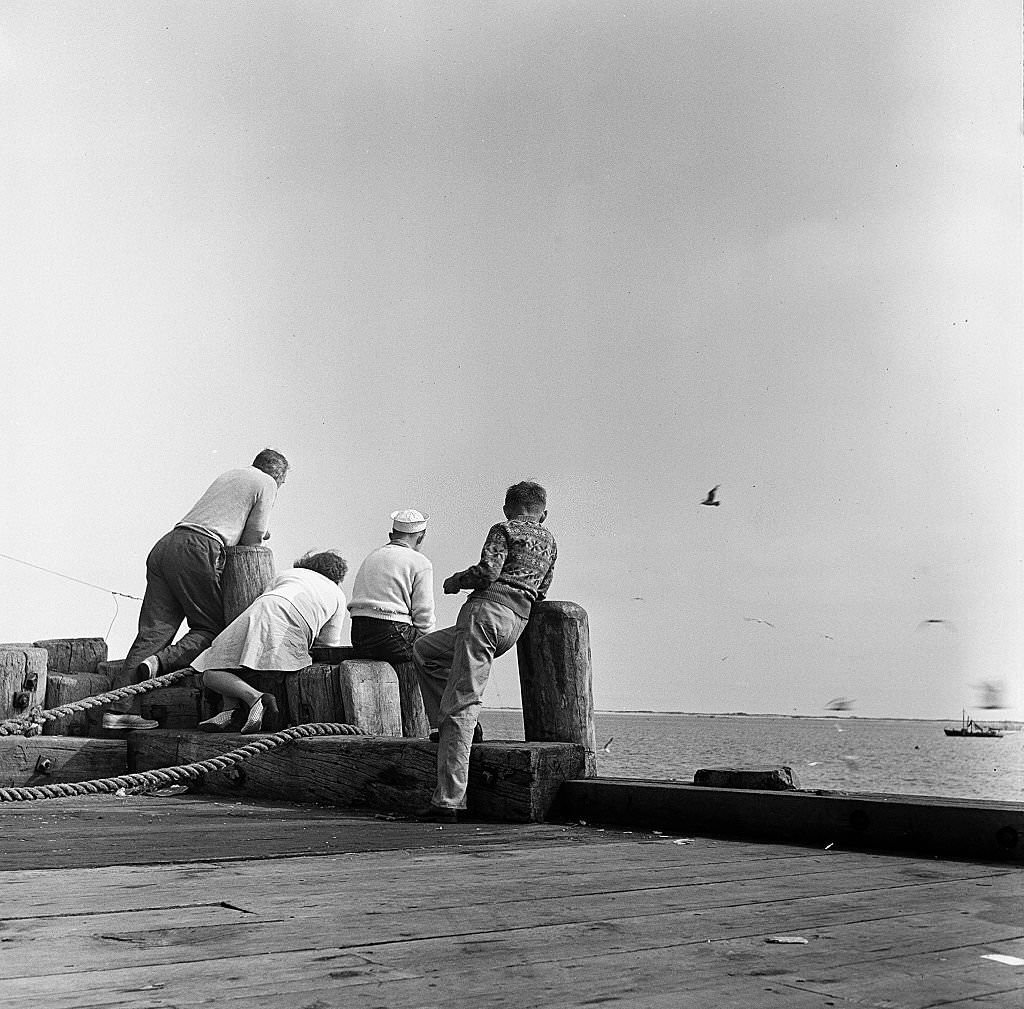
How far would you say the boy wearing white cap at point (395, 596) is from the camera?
770cm

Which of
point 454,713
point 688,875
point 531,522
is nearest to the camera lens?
point 688,875

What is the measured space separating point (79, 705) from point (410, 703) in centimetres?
197

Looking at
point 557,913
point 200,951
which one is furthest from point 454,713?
point 200,951

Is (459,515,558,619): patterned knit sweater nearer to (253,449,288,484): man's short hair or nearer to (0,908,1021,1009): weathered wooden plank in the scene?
(0,908,1021,1009): weathered wooden plank

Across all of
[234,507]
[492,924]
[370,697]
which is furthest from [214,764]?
[492,924]

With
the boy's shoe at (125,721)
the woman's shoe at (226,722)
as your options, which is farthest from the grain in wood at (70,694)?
the woman's shoe at (226,722)

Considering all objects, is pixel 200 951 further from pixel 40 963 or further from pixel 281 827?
pixel 281 827

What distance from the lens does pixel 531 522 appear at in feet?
19.1

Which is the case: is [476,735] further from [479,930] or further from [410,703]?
[479,930]

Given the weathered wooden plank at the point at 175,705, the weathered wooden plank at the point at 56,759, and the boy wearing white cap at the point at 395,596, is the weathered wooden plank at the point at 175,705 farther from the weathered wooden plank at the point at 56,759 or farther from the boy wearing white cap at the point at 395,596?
the boy wearing white cap at the point at 395,596

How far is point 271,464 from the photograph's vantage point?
888cm

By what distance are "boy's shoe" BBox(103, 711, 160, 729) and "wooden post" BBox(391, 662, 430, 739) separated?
5.16 feet

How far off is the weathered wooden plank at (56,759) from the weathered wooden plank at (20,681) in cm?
42

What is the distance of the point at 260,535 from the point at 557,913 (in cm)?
617
